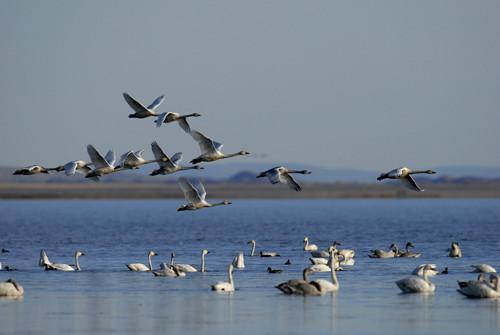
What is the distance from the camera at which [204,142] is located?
31.7 meters

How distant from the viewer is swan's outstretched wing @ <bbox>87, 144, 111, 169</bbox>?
32.2m

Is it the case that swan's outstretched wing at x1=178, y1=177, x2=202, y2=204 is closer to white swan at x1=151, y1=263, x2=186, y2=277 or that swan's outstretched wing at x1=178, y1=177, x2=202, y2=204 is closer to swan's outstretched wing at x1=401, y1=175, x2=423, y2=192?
white swan at x1=151, y1=263, x2=186, y2=277

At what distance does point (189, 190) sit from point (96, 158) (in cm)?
247

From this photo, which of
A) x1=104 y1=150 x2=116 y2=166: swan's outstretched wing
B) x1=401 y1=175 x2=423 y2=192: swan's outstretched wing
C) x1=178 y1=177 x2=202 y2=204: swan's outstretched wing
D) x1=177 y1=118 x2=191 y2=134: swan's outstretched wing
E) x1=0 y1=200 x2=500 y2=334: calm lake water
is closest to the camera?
x1=0 y1=200 x2=500 y2=334: calm lake water

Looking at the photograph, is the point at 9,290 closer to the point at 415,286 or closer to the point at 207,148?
the point at 207,148

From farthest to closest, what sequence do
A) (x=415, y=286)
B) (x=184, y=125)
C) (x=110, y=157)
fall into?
(x=110, y=157) → (x=184, y=125) → (x=415, y=286)

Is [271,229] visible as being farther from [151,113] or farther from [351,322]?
[351,322]

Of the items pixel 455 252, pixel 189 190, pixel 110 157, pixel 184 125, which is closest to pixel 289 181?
pixel 184 125

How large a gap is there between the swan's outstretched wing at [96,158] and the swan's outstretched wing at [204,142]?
2321 millimetres

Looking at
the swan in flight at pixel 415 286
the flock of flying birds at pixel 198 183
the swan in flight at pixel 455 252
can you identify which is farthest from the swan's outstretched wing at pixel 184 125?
the swan in flight at pixel 455 252

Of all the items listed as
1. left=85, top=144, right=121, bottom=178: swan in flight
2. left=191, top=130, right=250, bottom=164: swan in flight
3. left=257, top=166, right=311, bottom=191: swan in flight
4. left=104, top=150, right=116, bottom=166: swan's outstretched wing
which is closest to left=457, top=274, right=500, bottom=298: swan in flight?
left=257, top=166, right=311, bottom=191: swan in flight

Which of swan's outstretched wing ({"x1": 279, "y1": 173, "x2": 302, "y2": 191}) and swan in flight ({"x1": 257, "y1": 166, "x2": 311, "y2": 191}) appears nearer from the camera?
swan in flight ({"x1": 257, "y1": 166, "x2": 311, "y2": 191})

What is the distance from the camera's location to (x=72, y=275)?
1442 inches

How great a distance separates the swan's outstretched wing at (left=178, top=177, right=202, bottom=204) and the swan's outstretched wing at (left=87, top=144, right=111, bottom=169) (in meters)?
1.89
